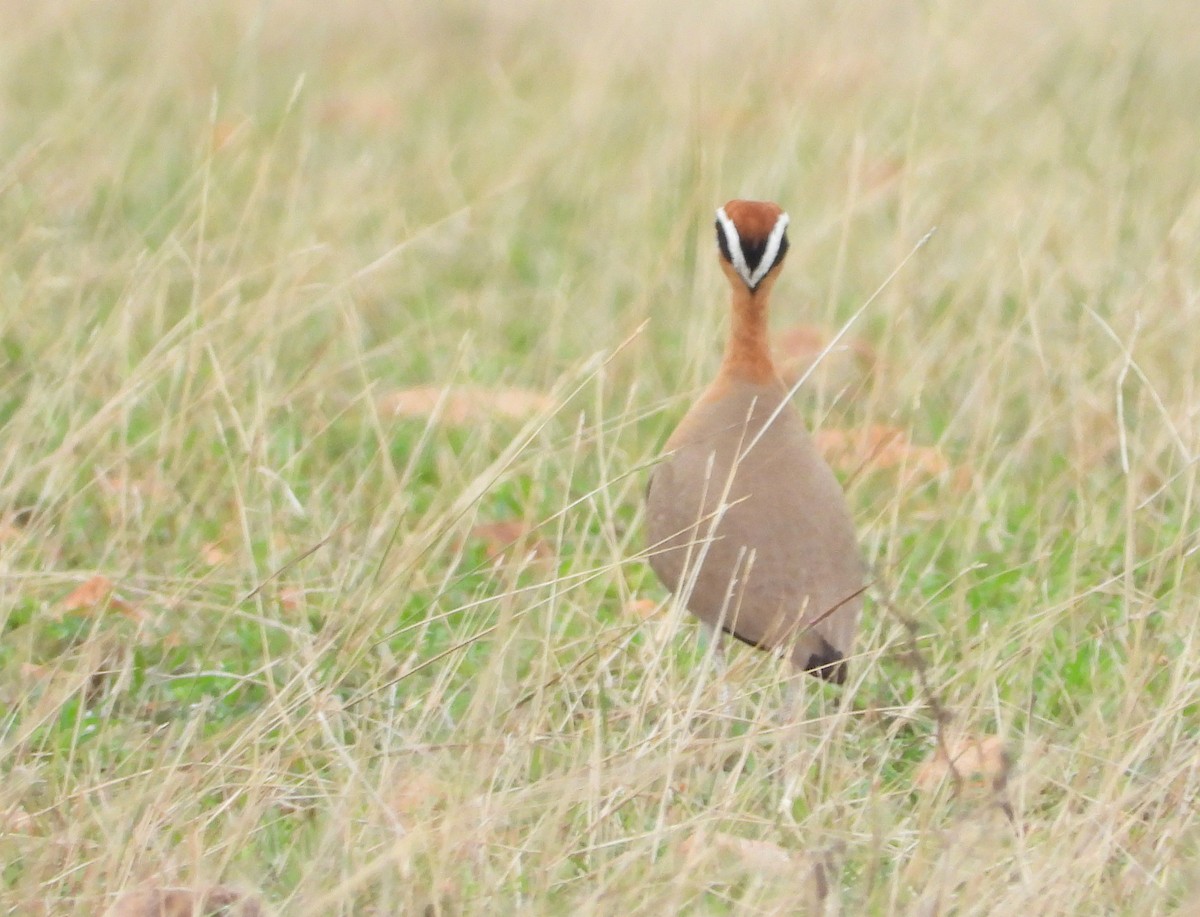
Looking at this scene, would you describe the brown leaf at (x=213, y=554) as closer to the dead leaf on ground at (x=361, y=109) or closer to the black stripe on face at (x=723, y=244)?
the black stripe on face at (x=723, y=244)

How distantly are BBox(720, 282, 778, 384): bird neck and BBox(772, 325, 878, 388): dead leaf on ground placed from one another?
1.14 m

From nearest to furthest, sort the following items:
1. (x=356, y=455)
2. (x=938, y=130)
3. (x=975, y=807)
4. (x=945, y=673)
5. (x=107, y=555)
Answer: (x=975, y=807), (x=945, y=673), (x=107, y=555), (x=356, y=455), (x=938, y=130)

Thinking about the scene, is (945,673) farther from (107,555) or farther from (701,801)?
(107,555)

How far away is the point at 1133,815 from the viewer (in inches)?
104

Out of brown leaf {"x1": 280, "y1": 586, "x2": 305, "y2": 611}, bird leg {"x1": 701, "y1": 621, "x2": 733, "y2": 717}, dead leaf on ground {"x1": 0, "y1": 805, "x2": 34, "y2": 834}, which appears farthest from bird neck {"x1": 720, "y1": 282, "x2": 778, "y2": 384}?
dead leaf on ground {"x1": 0, "y1": 805, "x2": 34, "y2": 834}

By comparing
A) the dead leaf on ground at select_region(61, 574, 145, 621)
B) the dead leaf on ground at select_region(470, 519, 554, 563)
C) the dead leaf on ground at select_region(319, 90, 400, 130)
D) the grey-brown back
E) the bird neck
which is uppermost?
the bird neck

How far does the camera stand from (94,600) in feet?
11.1

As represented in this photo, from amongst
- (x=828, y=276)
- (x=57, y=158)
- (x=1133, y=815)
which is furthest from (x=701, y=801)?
(x=57, y=158)

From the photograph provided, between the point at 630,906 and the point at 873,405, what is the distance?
1.82 metres

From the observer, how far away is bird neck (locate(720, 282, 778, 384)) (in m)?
3.29

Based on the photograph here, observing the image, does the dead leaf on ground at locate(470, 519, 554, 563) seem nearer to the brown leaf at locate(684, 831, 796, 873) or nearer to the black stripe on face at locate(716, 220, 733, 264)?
the black stripe on face at locate(716, 220, 733, 264)

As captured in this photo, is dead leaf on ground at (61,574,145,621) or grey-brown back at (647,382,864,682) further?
dead leaf on ground at (61,574,145,621)

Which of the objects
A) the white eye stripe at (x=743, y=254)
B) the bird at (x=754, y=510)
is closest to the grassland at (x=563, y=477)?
the bird at (x=754, y=510)

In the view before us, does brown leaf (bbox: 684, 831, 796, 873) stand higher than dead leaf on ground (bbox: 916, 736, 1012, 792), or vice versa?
brown leaf (bbox: 684, 831, 796, 873)
